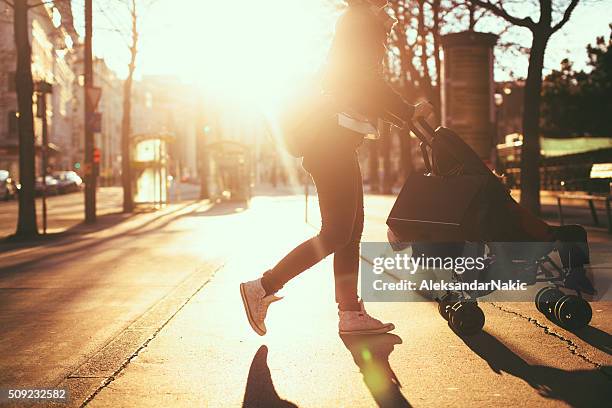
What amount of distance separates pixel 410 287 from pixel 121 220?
51.4 feet

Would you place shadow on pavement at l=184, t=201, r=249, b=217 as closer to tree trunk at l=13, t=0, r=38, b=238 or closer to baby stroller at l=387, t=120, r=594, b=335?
tree trunk at l=13, t=0, r=38, b=238

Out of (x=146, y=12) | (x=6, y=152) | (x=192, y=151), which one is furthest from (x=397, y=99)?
(x=192, y=151)

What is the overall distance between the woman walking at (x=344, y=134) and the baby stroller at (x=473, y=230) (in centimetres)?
29

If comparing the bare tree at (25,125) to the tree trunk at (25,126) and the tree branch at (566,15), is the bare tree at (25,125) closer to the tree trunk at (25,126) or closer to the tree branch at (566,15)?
the tree trunk at (25,126)

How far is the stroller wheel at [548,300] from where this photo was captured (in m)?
5.32

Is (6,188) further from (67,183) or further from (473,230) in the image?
(473,230)

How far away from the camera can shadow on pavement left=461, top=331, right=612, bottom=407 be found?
371cm

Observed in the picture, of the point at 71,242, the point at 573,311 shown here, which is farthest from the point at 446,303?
the point at 71,242

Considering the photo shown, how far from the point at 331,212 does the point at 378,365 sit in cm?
95

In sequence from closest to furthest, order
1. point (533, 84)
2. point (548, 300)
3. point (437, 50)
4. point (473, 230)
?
point (473, 230), point (548, 300), point (533, 84), point (437, 50)

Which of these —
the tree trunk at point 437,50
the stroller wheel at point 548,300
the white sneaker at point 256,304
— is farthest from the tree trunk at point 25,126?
the stroller wheel at point 548,300

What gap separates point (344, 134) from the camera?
4.91 meters

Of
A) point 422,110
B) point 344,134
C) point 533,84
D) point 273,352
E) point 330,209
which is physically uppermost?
point 533,84

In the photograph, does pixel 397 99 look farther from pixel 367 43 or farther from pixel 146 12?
pixel 146 12
